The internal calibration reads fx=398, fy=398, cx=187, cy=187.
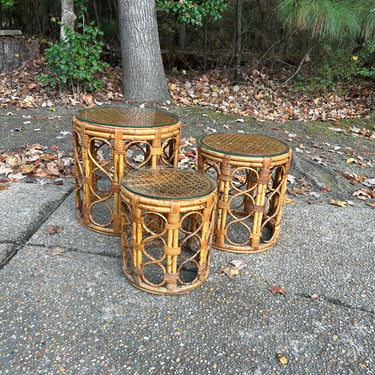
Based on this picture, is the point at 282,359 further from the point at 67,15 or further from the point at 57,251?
the point at 67,15

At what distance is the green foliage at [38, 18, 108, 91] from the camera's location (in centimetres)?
517

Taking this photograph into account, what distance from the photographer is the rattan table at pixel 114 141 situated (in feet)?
7.49

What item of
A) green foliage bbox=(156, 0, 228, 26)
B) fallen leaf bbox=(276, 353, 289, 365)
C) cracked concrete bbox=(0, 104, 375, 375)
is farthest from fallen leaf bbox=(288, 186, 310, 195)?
green foliage bbox=(156, 0, 228, 26)

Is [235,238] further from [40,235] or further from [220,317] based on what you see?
[40,235]

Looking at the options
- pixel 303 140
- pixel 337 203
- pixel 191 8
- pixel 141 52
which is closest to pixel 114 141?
pixel 337 203

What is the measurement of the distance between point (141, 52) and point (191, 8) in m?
1.15

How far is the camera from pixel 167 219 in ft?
6.22

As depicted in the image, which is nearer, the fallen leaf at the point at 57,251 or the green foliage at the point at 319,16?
the fallen leaf at the point at 57,251

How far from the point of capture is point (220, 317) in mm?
1945

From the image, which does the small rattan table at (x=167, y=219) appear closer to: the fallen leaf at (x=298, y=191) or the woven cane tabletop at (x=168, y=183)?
the woven cane tabletop at (x=168, y=183)

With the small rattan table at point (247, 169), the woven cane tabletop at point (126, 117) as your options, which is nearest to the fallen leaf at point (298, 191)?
the small rattan table at point (247, 169)

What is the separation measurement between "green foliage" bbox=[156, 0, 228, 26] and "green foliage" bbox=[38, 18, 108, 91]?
3.52ft

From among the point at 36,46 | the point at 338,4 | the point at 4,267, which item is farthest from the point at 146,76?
the point at 4,267

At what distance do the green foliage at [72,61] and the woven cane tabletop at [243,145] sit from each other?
3328 millimetres
